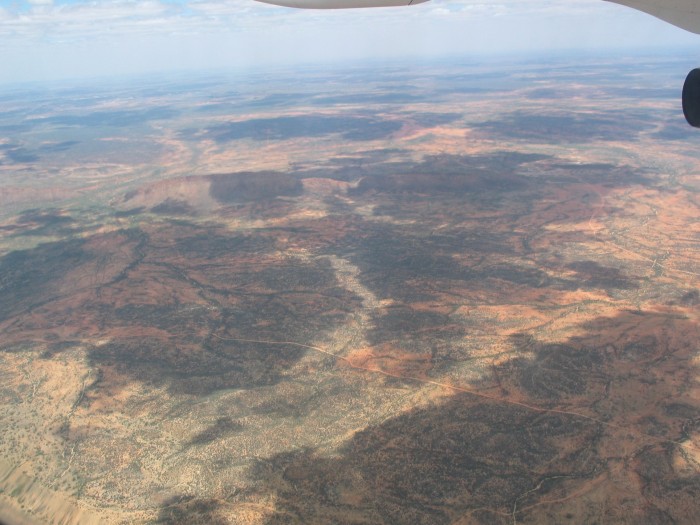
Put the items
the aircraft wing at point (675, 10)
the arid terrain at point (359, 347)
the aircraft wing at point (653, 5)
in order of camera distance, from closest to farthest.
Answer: the aircraft wing at point (653, 5)
the aircraft wing at point (675, 10)
the arid terrain at point (359, 347)

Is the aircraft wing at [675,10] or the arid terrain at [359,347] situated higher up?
the aircraft wing at [675,10]

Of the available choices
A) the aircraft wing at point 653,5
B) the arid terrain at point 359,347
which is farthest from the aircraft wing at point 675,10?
the arid terrain at point 359,347

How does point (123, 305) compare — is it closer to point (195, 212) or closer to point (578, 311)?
point (195, 212)

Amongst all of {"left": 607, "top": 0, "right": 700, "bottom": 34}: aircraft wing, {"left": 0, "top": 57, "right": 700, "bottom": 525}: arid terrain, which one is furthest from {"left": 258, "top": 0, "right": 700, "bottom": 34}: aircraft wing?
{"left": 0, "top": 57, "right": 700, "bottom": 525}: arid terrain

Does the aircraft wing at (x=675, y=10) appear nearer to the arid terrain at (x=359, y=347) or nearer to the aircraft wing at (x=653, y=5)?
the aircraft wing at (x=653, y=5)

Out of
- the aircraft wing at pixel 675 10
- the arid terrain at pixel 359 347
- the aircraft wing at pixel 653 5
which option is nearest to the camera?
the aircraft wing at pixel 653 5

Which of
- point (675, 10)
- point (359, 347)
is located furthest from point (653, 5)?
point (359, 347)

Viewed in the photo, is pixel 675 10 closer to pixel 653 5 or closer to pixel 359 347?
pixel 653 5

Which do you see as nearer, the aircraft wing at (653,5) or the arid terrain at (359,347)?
the aircraft wing at (653,5)

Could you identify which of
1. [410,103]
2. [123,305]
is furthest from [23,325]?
[410,103]
